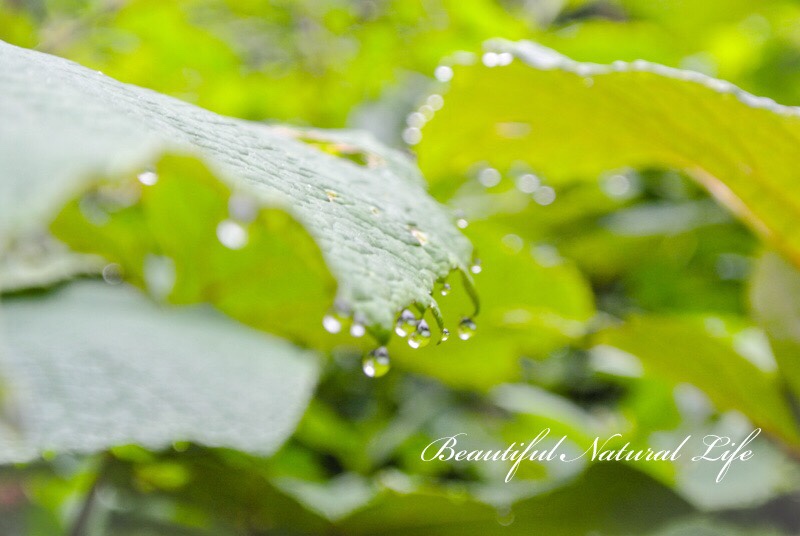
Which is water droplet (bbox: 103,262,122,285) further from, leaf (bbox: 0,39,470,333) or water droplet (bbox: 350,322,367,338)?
water droplet (bbox: 350,322,367,338)

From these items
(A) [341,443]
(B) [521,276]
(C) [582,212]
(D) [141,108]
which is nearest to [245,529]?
(A) [341,443]

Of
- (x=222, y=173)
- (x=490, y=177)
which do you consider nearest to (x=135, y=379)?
(x=222, y=173)

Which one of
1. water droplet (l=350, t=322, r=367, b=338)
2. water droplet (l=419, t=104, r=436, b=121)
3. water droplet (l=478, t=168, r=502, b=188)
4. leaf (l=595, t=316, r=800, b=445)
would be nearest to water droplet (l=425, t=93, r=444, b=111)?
water droplet (l=419, t=104, r=436, b=121)

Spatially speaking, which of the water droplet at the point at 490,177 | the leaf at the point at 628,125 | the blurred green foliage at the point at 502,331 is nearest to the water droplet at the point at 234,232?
the blurred green foliage at the point at 502,331

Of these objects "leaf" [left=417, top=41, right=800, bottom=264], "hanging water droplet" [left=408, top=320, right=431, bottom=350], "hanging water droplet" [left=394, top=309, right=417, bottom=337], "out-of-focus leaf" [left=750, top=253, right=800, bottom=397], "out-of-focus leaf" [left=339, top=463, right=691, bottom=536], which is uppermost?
"leaf" [left=417, top=41, right=800, bottom=264]

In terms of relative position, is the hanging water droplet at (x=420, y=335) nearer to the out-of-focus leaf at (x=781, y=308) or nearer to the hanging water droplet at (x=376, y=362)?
the hanging water droplet at (x=376, y=362)

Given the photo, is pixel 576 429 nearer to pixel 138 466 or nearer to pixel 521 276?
pixel 521 276
